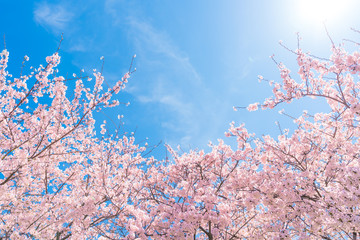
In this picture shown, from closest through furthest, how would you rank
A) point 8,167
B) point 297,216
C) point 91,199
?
point 8,167
point 91,199
point 297,216

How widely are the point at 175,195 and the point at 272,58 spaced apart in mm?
6336

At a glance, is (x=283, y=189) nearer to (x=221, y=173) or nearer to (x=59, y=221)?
(x=221, y=173)

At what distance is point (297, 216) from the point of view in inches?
312

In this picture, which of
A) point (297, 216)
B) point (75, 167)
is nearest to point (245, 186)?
point (297, 216)

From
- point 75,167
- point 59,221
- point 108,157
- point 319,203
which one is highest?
point 108,157

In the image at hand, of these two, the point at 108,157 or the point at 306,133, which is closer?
the point at 306,133

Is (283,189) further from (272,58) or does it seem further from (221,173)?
(272,58)

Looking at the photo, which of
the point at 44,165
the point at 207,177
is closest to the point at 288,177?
the point at 207,177

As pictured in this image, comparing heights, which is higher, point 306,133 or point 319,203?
point 306,133

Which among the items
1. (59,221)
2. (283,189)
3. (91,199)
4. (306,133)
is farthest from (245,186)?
(59,221)

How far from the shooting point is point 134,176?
10.8 meters

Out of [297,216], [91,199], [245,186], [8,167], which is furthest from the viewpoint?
[245,186]

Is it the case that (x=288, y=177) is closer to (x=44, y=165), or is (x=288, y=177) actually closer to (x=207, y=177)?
(x=207, y=177)

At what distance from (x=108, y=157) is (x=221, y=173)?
17.6 feet
